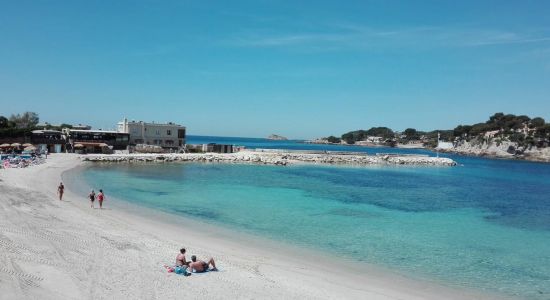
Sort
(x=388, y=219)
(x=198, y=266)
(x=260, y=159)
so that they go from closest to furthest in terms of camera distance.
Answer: (x=198, y=266)
(x=388, y=219)
(x=260, y=159)

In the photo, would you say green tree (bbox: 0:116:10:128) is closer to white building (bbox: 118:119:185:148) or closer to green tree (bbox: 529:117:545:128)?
white building (bbox: 118:119:185:148)

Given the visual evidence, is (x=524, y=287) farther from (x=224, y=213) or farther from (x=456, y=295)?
(x=224, y=213)

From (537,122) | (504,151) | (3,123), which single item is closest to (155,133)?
(3,123)

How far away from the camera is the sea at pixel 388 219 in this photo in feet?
50.8

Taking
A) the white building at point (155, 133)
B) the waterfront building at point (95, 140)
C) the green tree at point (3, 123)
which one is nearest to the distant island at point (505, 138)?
the white building at point (155, 133)

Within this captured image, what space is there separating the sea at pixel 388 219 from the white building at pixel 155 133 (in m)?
26.4

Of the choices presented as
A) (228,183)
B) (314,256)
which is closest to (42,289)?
(314,256)

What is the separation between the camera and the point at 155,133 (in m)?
71.9

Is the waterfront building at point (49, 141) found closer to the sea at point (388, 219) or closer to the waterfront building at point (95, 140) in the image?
the waterfront building at point (95, 140)

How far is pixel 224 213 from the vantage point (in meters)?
24.0

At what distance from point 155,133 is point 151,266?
6196 centimetres

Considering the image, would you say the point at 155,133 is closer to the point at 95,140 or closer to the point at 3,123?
the point at 95,140

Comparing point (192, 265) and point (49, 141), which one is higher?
point (49, 141)

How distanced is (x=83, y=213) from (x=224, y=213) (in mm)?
7203
